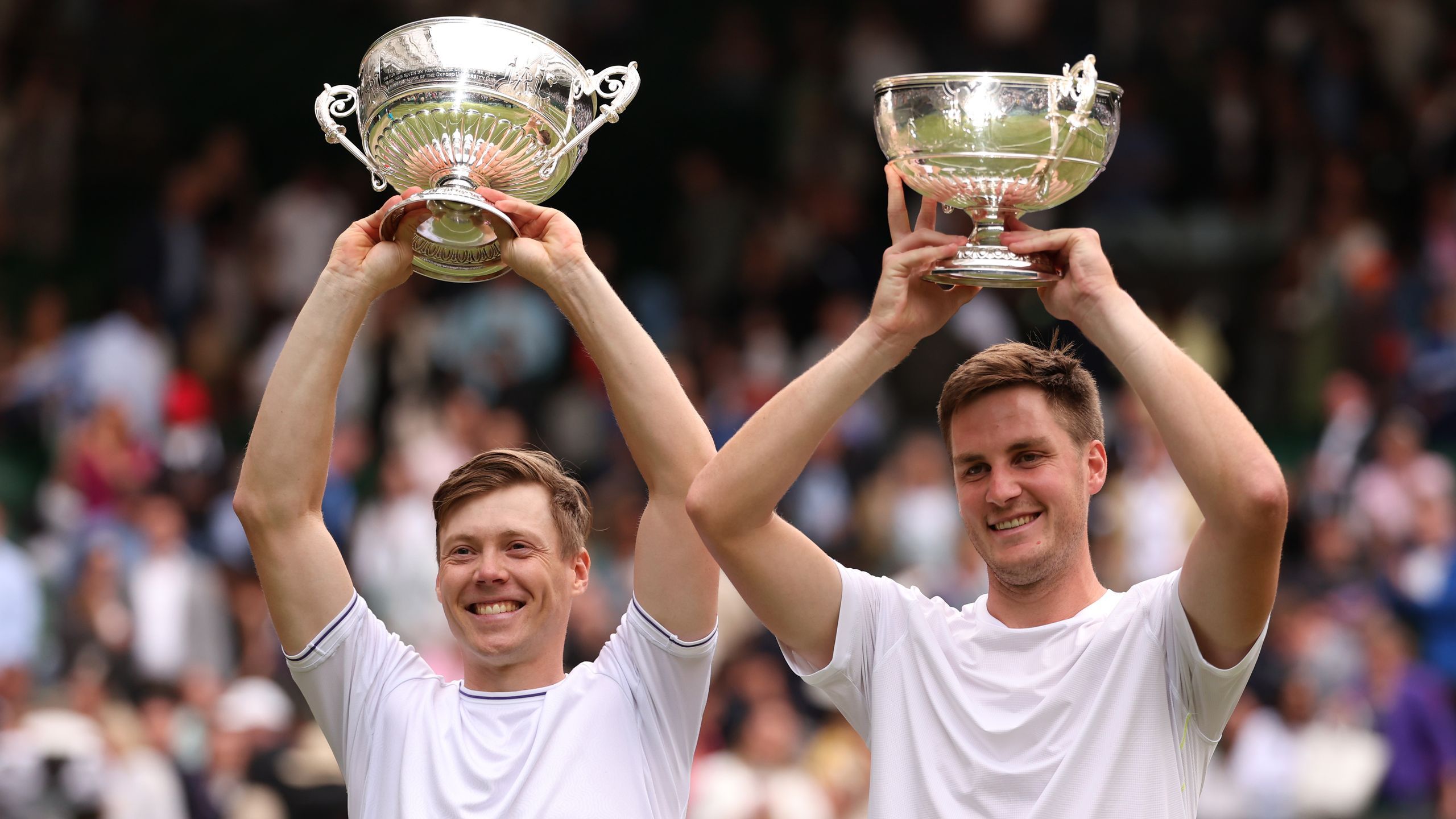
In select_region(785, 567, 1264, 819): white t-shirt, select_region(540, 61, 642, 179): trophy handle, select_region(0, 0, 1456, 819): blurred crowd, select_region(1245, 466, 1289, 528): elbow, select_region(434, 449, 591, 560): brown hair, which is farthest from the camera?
select_region(0, 0, 1456, 819): blurred crowd

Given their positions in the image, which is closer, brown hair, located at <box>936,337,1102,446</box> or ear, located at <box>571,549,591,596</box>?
brown hair, located at <box>936,337,1102,446</box>

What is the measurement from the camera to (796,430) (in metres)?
3.69

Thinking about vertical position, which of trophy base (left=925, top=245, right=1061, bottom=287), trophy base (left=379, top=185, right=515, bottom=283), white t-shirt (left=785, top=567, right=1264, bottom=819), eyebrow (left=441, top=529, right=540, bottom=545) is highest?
trophy base (left=379, top=185, right=515, bottom=283)

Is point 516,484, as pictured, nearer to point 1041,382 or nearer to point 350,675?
point 350,675

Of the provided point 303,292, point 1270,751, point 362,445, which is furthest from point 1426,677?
point 303,292

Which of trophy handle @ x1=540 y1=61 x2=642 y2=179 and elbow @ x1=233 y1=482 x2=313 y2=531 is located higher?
trophy handle @ x1=540 y1=61 x2=642 y2=179

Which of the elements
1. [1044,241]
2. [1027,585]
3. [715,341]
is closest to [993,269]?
[1044,241]

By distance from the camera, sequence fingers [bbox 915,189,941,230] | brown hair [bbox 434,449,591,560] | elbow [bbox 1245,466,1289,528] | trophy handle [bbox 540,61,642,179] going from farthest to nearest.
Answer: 1. brown hair [bbox 434,449,591,560]
2. trophy handle [bbox 540,61,642,179]
3. fingers [bbox 915,189,941,230]
4. elbow [bbox 1245,466,1289,528]

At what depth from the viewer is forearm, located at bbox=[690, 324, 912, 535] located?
12.1ft

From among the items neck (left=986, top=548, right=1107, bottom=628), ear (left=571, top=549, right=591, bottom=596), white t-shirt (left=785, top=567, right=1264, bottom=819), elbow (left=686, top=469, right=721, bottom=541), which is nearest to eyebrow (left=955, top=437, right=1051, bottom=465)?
neck (left=986, top=548, right=1107, bottom=628)

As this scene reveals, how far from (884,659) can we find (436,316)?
9988 millimetres

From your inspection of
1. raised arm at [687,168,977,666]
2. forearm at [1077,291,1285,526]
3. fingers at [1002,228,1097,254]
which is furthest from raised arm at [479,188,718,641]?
forearm at [1077,291,1285,526]

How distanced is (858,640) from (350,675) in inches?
42.3

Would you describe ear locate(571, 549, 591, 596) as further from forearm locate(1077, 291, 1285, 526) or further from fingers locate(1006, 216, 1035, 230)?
forearm locate(1077, 291, 1285, 526)
